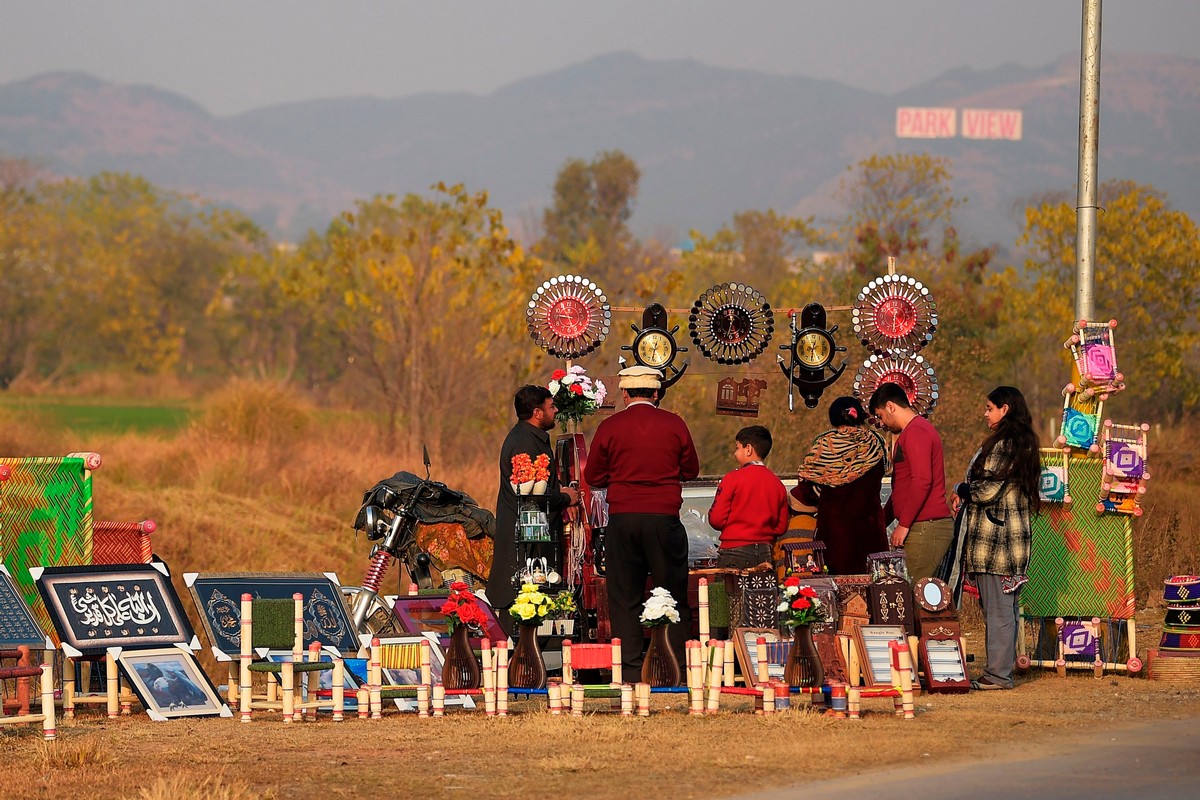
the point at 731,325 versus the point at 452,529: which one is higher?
the point at 731,325

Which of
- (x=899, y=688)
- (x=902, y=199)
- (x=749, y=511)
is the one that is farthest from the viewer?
(x=902, y=199)

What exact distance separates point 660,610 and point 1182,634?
363 centimetres

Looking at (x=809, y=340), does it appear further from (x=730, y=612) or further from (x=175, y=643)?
(x=175, y=643)

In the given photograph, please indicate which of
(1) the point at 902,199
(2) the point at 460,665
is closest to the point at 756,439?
(2) the point at 460,665

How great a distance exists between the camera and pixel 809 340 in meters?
13.8

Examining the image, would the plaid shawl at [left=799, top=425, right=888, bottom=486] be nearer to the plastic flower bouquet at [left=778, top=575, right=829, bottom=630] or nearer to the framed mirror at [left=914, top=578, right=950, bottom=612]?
the framed mirror at [left=914, top=578, right=950, bottom=612]

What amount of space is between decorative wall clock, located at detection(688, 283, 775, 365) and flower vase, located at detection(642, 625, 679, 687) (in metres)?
3.91

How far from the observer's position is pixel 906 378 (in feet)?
44.0

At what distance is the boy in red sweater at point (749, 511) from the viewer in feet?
36.6

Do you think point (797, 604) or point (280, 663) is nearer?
point (797, 604)

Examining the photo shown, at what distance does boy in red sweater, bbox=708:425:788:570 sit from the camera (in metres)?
11.2

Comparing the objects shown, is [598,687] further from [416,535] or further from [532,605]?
[416,535]

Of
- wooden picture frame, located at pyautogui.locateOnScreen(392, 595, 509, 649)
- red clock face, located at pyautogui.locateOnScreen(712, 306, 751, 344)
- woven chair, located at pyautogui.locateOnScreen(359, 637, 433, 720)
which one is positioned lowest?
woven chair, located at pyautogui.locateOnScreen(359, 637, 433, 720)

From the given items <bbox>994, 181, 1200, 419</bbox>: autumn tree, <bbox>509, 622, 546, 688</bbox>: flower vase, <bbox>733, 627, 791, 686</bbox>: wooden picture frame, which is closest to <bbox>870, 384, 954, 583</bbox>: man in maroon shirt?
<bbox>733, 627, 791, 686</bbox>: wooden picture frame
